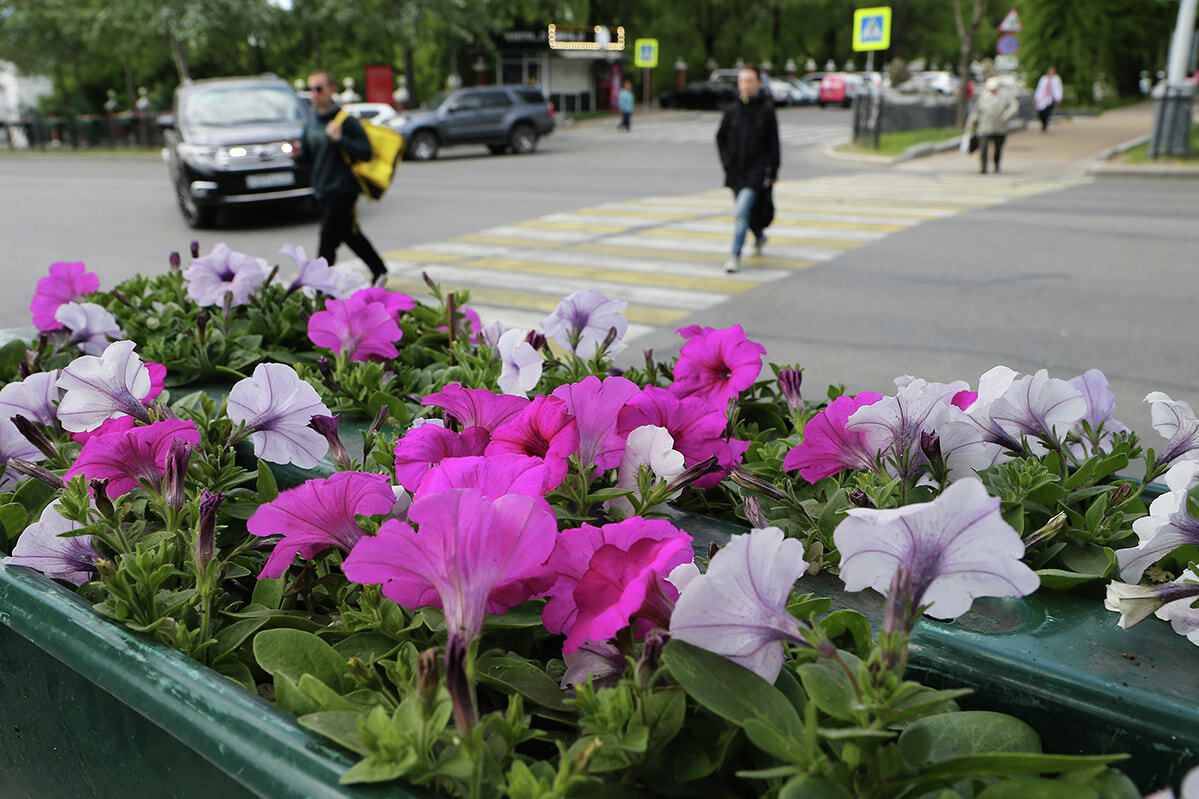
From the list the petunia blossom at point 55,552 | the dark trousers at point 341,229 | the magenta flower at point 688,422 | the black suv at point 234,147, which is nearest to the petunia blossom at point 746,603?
the magenta flower at point 688,422

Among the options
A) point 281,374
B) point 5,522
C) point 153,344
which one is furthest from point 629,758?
point 153,344

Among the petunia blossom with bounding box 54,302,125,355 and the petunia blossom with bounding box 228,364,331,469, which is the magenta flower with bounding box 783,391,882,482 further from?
the petunia blossom with bounding box 54,302,125,355

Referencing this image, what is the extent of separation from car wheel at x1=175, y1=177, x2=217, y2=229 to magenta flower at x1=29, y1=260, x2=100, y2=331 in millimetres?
10770

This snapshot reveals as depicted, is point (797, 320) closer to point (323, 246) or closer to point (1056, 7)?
point (323, 246)

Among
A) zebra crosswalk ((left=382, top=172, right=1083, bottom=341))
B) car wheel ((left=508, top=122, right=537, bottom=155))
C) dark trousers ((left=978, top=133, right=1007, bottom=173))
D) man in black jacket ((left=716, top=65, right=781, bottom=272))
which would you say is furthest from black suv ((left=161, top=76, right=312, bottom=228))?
car wheel ((left=508, top=122, right=537, bottom=155))

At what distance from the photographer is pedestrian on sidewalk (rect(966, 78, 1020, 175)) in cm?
1667

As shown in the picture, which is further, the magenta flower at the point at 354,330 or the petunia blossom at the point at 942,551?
the magenta flower at the point at 354,330

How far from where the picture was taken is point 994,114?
16.7m

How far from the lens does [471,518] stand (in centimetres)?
100

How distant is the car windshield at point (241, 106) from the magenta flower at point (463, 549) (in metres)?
13.8

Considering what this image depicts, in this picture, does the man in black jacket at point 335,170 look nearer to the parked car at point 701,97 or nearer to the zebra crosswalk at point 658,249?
the zebra crosswalk at point 658,249

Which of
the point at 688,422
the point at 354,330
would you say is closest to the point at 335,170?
the point at 354,330

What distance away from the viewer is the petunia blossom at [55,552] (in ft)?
4.50

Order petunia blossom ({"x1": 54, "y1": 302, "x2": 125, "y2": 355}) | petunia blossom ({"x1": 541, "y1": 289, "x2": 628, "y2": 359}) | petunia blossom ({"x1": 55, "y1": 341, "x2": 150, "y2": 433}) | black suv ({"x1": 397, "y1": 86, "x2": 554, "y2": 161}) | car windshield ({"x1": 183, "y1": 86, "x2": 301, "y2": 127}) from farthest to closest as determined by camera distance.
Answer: black suv ({"x1": 397, "y1": 86, "x2": 554, "y2": 161}) < car windshield ({"x1": 183, "y1": 86, "x2": 301, "y2": 127}) < petunia blossom ({"x1": 54, "y1": 302, "x2": 125, "y2": 355}) < petunia blossom ({"x1": 541, "y1": 289, "x2": 628, "y2": 359}) < petunia blossom ({"x1": 55, "y1": 341, "x2": 150, "y2": 433})
